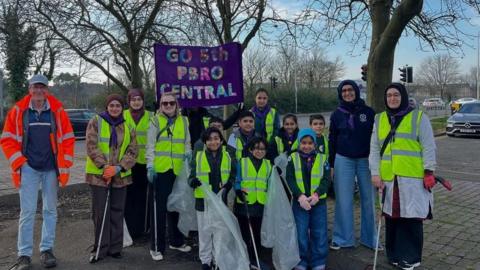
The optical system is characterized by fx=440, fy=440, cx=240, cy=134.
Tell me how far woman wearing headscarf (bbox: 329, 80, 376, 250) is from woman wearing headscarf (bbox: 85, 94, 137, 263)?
7.45 ft

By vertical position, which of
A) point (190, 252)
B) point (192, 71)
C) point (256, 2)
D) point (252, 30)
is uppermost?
point (256, 2)

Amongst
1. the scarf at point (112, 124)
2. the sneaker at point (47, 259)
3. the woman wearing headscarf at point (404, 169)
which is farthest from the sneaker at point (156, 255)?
the woman wearing headscarf at point (404, 169)

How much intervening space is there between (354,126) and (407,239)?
50.1 inches

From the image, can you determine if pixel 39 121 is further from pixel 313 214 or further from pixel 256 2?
pixel 256 2

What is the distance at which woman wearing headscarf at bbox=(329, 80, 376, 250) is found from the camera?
15.8ft

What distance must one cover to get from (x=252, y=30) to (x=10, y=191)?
528 cm

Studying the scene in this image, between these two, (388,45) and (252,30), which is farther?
(252,30)

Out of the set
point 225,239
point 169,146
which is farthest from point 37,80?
point 225,239

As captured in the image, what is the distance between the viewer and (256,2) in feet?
28.4

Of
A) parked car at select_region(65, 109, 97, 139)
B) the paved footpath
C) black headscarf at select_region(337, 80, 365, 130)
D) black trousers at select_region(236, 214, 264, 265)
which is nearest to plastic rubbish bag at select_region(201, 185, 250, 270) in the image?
black trousers at select_region(236, 214, 264, 265)

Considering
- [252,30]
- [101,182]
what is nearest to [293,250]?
[101,182]

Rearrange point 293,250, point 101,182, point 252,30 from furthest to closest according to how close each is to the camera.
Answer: point 252,30, point 101,182, point 293,250

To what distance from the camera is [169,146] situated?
4.88 m

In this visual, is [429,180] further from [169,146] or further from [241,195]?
[169,146]
